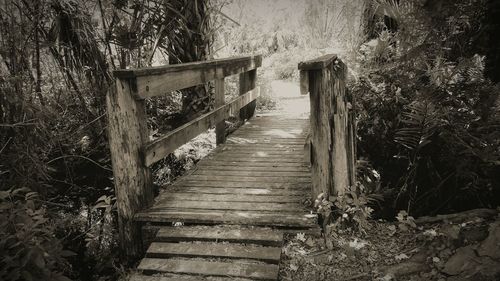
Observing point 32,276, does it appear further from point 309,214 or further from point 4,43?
point 4,43

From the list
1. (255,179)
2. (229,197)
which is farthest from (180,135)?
(255,179)

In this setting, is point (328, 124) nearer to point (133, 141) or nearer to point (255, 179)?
point (255, 179)

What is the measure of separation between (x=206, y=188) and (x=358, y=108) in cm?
232

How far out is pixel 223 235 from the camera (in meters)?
3.10

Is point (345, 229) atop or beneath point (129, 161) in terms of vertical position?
beneath

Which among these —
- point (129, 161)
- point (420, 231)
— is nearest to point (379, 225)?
point (420, 231)

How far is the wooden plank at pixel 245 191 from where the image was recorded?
3.79 metres

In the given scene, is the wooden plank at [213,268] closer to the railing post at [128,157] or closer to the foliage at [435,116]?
the railing post at [128,157]

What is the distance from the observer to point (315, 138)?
319 centimetres

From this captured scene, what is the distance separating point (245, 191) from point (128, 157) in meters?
1.24

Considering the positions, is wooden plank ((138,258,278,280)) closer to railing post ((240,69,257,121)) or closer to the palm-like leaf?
the palm-like leaf

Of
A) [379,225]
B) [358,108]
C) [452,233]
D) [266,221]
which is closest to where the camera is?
[452,233]

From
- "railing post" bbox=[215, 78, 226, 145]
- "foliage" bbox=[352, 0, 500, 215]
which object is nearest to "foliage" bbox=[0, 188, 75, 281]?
"railing post" bbox=[215, 78, 226, 145]

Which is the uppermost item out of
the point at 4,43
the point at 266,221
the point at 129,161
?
the point at 4,43
